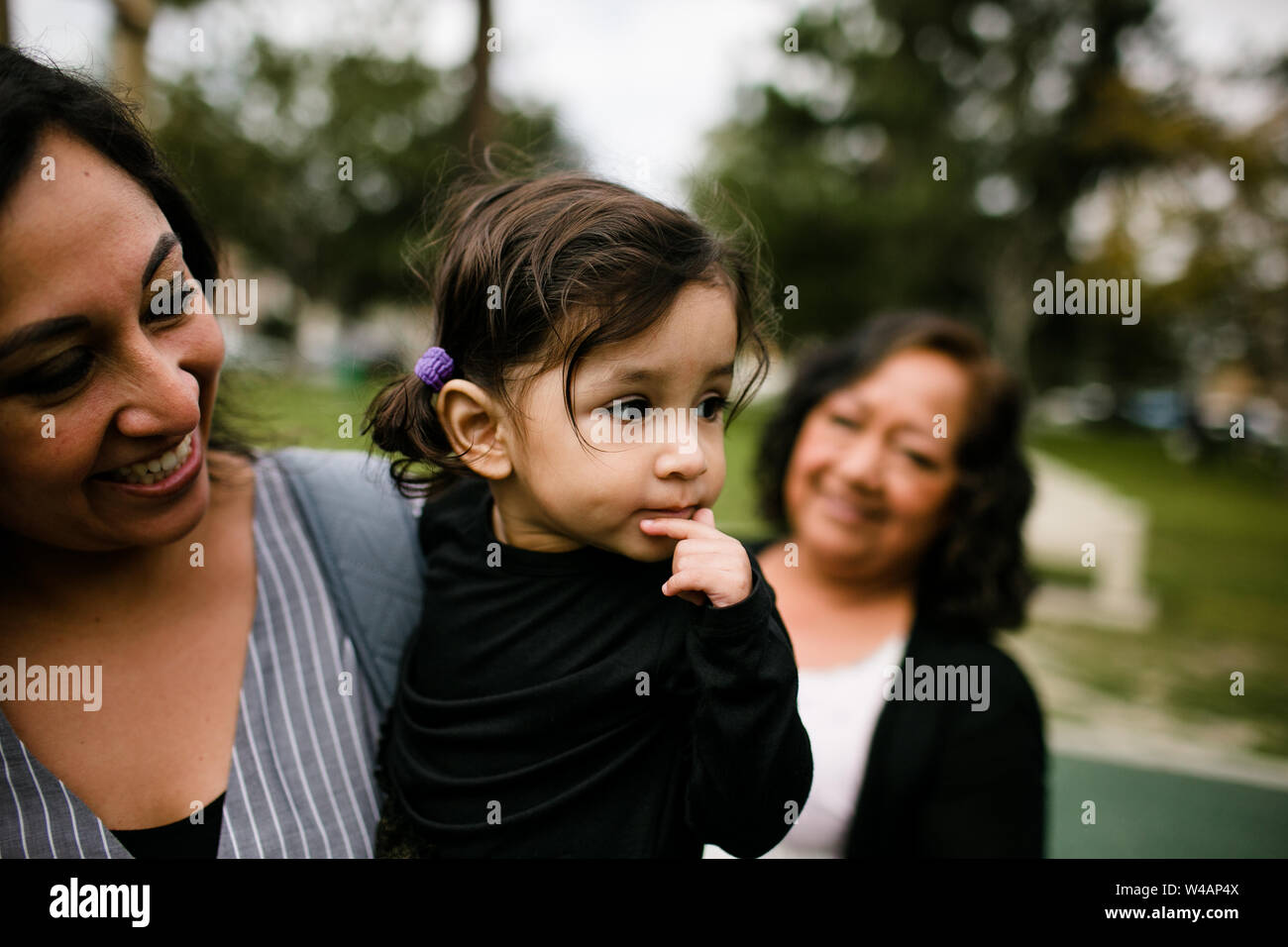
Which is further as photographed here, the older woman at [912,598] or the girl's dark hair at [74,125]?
the older woman at [912,598]

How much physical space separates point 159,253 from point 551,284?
61 cm

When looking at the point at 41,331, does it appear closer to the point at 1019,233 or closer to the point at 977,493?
the point at 977,493

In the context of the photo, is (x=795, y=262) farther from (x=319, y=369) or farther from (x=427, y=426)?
(x=427, y=426)

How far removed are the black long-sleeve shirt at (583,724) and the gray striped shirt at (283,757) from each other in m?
0.10

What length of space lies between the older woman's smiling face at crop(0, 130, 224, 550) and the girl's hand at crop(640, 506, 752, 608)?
2.63 feet

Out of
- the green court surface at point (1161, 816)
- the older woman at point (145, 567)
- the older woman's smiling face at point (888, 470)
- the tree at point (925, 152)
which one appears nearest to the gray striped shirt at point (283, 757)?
the older woman at point (145, 567)

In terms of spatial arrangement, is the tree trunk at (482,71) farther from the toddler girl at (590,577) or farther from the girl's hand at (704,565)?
the girl's hand at (704,565)

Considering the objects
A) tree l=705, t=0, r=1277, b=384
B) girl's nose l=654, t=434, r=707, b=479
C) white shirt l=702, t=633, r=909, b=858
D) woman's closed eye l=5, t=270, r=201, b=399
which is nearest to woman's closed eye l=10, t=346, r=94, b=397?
woman's closed eye l=5, t=270, r=201, b=399

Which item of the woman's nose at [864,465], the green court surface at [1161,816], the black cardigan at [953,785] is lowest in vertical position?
the green court surface at [1161,816]

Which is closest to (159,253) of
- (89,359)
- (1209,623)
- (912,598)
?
(89,359)

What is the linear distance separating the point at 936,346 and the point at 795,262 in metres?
20.6

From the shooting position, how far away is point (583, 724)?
147cm

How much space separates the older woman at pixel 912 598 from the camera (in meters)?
2.08

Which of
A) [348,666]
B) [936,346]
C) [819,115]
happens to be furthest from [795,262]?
[348,666]
